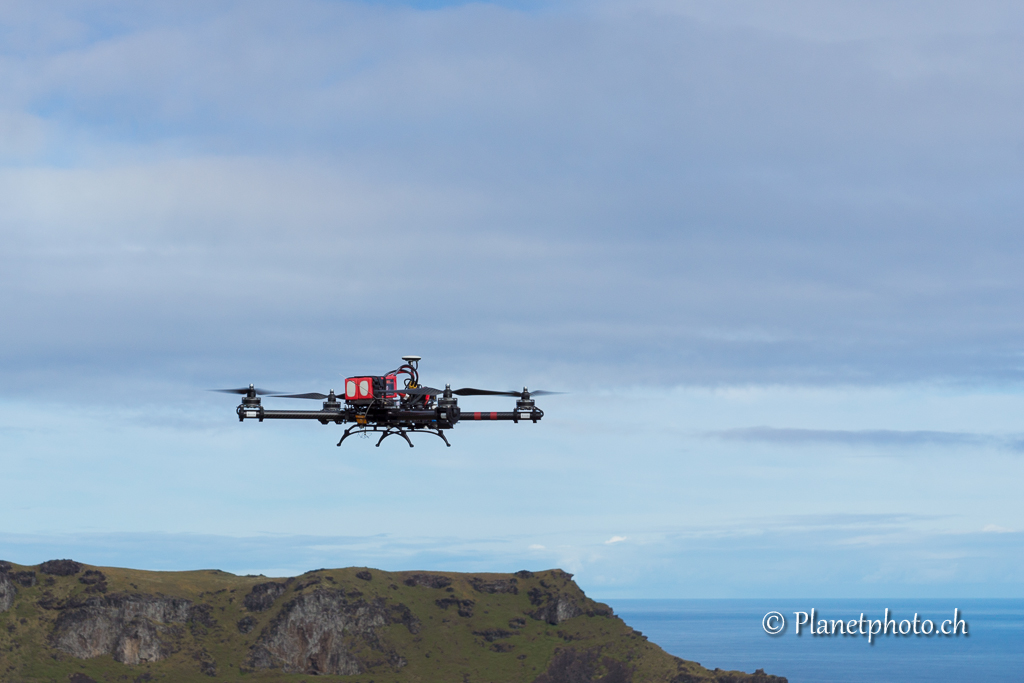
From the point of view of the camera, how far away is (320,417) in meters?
53.9

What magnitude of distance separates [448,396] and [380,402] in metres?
3.46

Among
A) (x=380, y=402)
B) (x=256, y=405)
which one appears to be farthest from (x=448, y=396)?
(x=256, y=405)

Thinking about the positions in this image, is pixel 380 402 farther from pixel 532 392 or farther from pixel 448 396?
pixel 532 392

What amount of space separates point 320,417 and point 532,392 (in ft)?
35.5

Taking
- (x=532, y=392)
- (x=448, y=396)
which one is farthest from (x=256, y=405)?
(x=532, y=392)

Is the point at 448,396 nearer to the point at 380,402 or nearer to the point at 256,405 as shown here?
Answer: the point at 380,402

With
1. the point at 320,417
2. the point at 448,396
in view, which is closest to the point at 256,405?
the point at 320,417

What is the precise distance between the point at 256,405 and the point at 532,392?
45.2 ft

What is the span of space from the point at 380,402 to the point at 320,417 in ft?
10.3

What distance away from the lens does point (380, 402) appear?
53844 millimetres

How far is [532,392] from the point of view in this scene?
54125 mm

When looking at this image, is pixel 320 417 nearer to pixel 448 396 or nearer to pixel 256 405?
pixel 256 405

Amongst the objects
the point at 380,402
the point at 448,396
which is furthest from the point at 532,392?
the point at 380,402

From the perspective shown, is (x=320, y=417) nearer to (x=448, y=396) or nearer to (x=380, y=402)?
(x=380, y=402)
